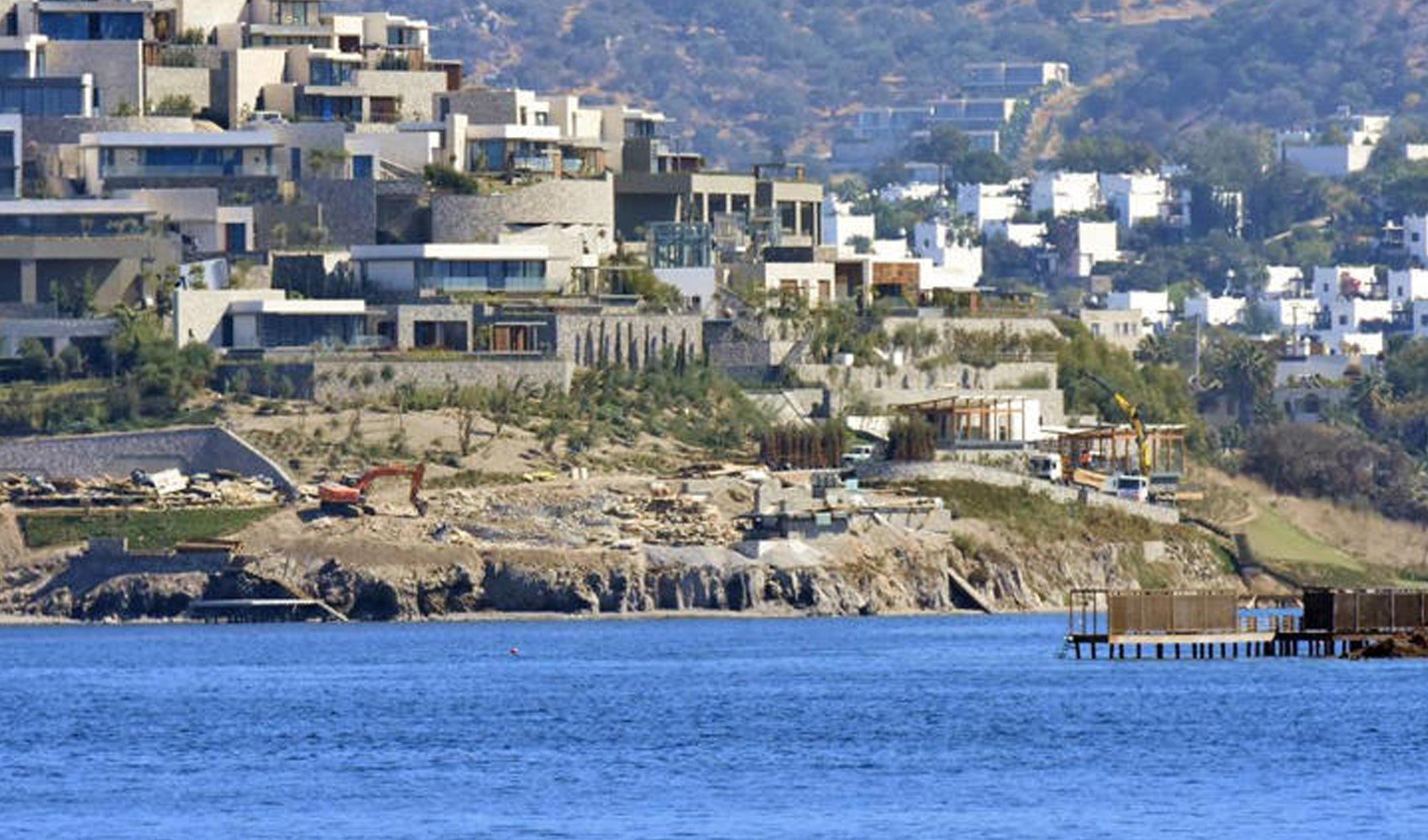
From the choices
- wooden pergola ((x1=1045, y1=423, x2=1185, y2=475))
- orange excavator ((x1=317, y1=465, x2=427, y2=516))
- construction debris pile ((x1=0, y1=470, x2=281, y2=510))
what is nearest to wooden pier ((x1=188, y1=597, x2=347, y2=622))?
orange excavator ((x1=317, y1=465, x2=427, y2=516))

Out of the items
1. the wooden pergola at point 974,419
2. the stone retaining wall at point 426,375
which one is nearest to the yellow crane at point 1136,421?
the wooden pergola at point 974,419

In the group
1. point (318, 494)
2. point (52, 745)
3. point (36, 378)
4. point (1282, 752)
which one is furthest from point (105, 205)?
point (1282, 752)

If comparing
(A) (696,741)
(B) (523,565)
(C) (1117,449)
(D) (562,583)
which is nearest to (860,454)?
(C) (1117,449)

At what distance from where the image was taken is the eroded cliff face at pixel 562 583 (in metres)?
158

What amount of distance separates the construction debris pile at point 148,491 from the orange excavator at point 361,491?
6.57ft

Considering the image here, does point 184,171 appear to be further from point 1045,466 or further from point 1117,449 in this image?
point 1117,449

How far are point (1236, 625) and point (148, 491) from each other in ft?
133

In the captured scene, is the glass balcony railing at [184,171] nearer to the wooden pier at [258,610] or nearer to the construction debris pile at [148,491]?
the construction debris pile at [148,491]

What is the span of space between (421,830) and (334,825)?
199 cm

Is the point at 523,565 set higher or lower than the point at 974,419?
lower

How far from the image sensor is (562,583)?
525 feet

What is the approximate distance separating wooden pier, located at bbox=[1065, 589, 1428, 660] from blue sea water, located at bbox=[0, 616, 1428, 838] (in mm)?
936

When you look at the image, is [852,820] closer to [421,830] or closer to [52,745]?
[421,830]

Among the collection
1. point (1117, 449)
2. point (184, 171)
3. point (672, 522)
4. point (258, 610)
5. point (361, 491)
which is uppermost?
point (184, 171)
